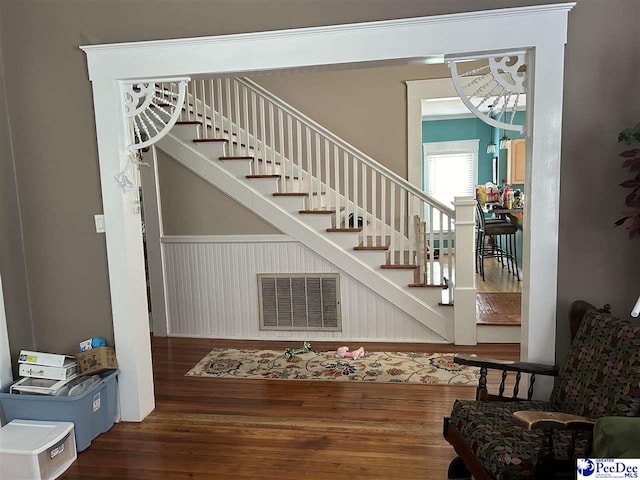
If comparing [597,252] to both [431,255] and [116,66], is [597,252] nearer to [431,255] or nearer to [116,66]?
[431,255]

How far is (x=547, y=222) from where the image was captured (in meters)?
2.24

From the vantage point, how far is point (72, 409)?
2.47 m

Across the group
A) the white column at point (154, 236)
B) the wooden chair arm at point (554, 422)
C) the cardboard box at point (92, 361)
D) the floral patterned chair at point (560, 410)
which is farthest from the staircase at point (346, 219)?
the wooden chair arm at point (554, 422)

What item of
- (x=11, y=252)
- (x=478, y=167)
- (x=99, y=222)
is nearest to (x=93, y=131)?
(x=99, y=222)

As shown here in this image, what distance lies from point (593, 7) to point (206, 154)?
3.07 m

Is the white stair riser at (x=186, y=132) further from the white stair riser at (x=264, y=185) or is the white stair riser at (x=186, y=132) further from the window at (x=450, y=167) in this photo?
the window at (x=450, y=167)

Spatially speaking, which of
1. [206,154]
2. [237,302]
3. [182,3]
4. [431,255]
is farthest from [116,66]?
[431,255]

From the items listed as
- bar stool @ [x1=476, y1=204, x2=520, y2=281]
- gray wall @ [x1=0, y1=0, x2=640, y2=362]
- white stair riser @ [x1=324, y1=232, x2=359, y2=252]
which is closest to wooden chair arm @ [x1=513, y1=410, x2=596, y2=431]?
gray wall @ [x1=0, y1=0, x2=640, y2=362]

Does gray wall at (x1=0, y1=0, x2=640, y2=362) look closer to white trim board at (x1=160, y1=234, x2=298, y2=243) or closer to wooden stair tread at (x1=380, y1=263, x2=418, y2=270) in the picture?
white trim board at (x1=160, y1=234, x2=298, y2=243)

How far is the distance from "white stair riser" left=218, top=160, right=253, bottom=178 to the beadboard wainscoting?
1.89 ft

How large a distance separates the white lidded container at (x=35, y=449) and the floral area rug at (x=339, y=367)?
1.18 m

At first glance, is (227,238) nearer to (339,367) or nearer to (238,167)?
(238,167)

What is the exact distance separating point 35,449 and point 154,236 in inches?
91.3

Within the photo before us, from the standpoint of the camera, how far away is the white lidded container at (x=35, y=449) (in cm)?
223
